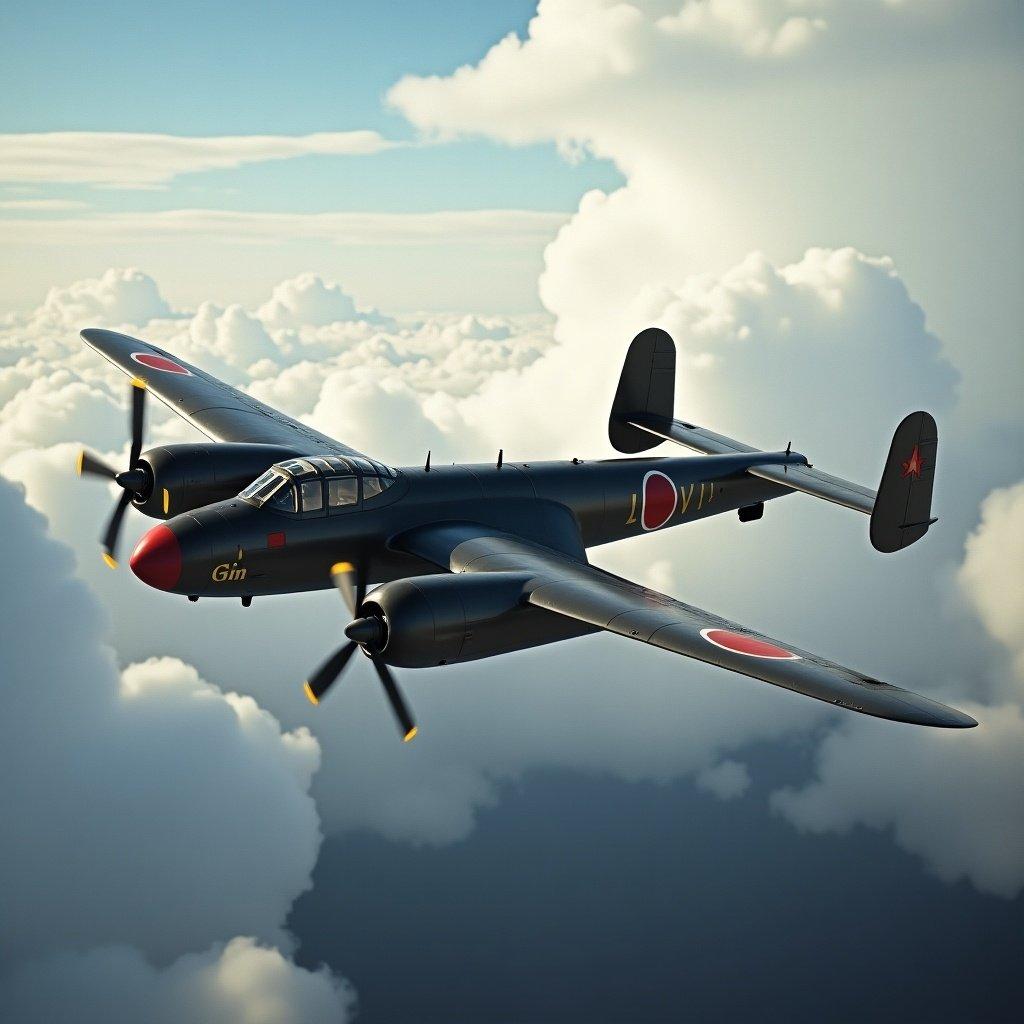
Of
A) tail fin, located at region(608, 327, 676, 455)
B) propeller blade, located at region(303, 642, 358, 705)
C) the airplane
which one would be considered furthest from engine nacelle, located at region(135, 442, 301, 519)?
tail fin, located at region(608, 327, 676, 455)

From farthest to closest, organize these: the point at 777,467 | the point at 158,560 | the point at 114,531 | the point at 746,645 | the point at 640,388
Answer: the point at 640,388, the point at 777,467, the point at 114,531, the point at 158,560, the point at 746,645

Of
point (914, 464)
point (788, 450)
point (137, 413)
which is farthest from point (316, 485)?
point (788, 450)

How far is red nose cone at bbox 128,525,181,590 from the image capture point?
68.4ft

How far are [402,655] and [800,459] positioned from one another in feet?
50.8

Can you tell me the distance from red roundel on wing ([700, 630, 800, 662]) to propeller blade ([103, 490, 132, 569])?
1355 cm

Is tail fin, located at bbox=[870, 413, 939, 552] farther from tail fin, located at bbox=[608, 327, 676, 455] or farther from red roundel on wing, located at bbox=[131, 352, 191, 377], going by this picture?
red roundel on wing, located at bbox=[131, 352, 191, 377]

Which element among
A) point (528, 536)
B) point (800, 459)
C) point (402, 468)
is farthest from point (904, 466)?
point (402, 468)

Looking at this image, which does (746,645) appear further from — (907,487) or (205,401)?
(205,401)

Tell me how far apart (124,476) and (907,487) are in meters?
17.2

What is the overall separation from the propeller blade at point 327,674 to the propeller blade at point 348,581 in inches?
121

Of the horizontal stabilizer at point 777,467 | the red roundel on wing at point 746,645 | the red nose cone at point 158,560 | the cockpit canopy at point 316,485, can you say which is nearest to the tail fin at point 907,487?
the horizontal stabilizer at point 777,467

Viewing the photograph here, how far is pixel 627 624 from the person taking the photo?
19000 millimetres

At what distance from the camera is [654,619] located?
19.3 m

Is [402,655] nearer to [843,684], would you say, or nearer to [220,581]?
[220,581]
